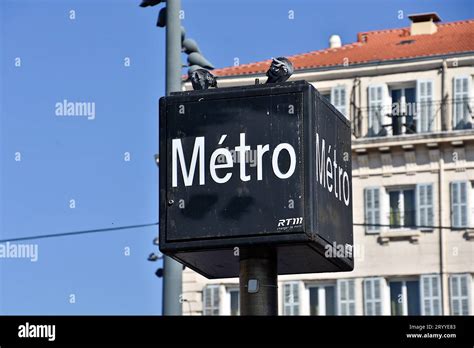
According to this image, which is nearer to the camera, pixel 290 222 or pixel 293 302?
pixel 290 222

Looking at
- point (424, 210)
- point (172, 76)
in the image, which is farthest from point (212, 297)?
point (172, 76)

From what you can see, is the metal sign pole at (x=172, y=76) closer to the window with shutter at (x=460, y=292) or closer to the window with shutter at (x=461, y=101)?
the window with shutter at (x=460, y=292)

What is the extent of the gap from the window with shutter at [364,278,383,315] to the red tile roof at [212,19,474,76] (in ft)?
18.4

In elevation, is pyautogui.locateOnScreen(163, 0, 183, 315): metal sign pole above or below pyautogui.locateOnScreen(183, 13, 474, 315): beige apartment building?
below

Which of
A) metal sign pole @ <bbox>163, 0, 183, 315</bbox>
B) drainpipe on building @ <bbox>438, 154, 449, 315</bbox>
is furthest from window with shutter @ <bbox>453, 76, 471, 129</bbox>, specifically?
metal sign pole @ <bbox>163, 0, 183, 315</bbox>

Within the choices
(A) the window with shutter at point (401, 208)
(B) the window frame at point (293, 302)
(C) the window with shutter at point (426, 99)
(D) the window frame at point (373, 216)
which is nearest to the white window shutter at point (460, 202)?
(A) the window with shutter at point (401, 208)

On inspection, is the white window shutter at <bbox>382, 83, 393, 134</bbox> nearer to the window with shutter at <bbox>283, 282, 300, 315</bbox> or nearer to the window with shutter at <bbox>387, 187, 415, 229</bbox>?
the window with shutter at <bbox>387, 187, 415, 229</bbox>

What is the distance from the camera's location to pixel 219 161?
6.94m

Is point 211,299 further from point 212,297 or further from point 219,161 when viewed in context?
point 219,161

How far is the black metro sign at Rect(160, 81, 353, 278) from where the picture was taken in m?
6.84

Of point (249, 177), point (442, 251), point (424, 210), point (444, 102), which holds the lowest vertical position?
point (249, 177)

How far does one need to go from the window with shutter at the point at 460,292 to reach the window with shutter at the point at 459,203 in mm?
1290

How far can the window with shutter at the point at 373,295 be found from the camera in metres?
42.4

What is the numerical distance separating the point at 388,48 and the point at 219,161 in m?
37.8
